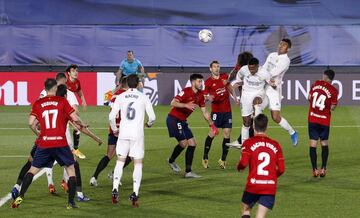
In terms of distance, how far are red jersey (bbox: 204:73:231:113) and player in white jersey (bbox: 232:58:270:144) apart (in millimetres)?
425

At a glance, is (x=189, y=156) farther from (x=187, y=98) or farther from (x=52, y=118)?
(x=52, y=118)

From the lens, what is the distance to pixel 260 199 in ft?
41.6

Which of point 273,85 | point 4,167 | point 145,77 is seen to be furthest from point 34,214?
point 145,77

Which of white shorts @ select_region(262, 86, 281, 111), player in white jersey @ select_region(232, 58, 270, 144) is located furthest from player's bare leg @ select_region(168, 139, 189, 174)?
white shorts @ select_region(262, 86, 281, 111)

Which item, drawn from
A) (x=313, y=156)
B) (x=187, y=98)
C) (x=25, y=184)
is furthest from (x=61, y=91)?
(x=313, y=156)

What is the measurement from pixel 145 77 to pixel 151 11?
244 inches

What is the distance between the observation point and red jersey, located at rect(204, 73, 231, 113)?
851 inches

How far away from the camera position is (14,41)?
3981 centimetres

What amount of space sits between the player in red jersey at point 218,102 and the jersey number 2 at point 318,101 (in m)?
2.85

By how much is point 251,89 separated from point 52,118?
6829mm

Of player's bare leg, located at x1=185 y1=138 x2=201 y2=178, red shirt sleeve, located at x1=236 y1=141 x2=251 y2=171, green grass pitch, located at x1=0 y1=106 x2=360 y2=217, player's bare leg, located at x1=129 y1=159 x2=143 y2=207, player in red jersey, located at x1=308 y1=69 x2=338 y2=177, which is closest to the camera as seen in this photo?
red shirt sleeve, located at x1=236 y1=141 x2=251 y2=171

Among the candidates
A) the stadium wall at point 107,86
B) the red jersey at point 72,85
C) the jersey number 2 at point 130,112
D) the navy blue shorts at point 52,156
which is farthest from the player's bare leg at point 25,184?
the stadium wall at point 107,86

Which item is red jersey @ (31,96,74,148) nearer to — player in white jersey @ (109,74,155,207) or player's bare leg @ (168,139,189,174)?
player in white jersey @ (109,74,155,207)

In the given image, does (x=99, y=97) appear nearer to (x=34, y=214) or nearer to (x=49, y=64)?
(x=49, y=64)
